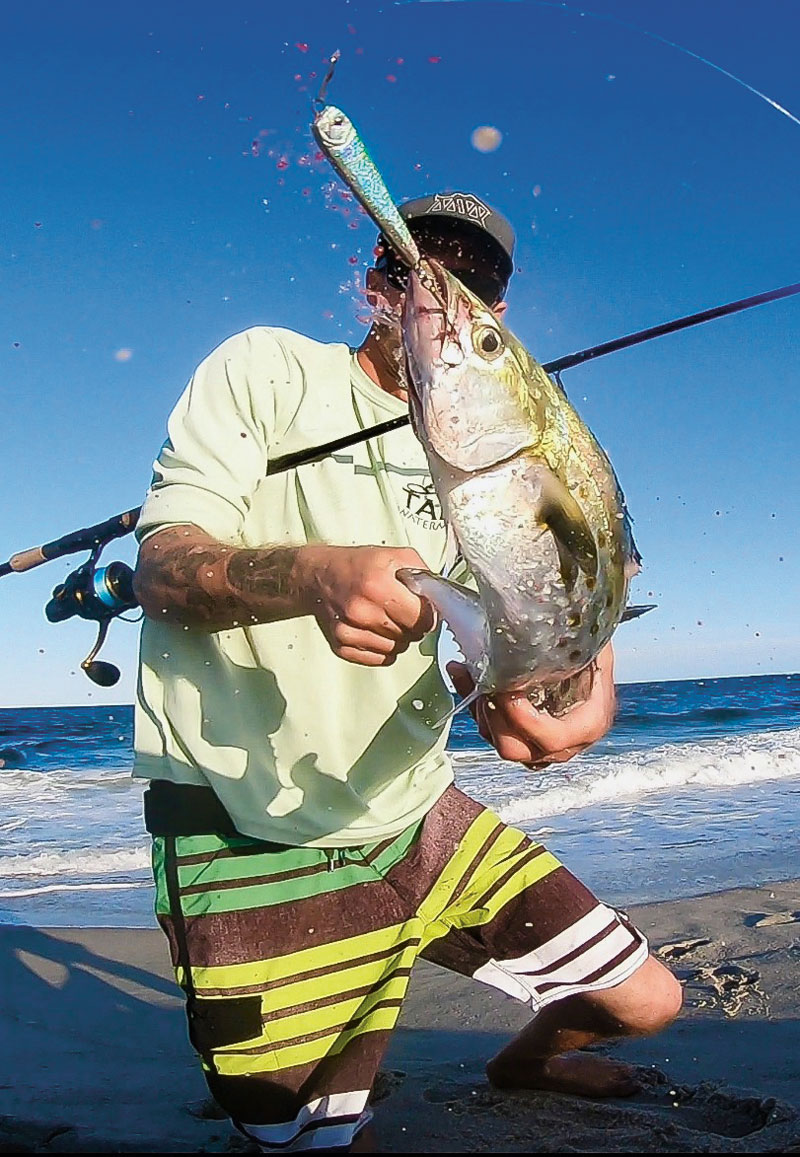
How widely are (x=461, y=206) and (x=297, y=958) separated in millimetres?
1888

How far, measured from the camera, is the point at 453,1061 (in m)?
3.73

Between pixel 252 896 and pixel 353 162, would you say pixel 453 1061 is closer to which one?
pixel 252 896

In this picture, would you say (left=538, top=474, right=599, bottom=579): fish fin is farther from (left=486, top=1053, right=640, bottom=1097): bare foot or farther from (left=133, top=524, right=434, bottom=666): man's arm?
(left=486, top=1053, right=640, bottom=1097): bare foot

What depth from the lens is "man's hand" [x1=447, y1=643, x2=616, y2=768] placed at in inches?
73.9

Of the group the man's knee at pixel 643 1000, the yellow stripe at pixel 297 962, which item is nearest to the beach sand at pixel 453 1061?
the man's knee at pixel 643 1000

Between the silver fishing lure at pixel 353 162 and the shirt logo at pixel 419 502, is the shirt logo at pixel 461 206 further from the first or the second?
the silver fishing lure at pixel 353 162

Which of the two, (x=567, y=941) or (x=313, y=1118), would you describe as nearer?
(x=313, y=1118)

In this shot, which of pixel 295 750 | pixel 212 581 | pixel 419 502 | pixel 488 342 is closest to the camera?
pixel 488 342

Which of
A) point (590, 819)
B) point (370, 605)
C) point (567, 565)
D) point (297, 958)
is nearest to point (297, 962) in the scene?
point (297, 958)

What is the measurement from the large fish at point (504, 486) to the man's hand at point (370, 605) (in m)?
0.03

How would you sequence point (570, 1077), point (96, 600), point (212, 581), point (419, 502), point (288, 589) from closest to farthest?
point (288, 589), point (212, 581), point (419, 502), point (570, 1077), point (96, 600)

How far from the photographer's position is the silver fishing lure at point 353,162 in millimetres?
1283

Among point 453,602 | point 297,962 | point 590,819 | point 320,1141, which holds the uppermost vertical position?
point 453,602

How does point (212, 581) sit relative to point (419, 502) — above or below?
below
